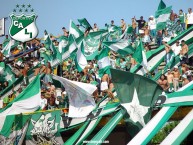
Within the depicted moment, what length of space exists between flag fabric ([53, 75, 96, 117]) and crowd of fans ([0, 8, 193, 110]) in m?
1.09

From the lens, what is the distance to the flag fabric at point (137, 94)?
13242mm

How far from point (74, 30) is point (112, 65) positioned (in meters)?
3.95

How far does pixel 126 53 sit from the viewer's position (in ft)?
67.8

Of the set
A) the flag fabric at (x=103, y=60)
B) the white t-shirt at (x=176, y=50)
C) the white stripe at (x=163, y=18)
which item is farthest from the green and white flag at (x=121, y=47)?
the white stripe at (x=163, y=18)

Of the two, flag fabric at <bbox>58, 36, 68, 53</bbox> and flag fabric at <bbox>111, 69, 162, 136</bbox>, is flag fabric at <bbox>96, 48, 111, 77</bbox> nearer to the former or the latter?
flag fabric at <bbox>58, 36, 68, 53</bbox>

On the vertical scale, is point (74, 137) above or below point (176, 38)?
below

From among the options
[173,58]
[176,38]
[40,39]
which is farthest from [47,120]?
[40,39]

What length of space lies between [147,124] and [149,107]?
20.6 inches

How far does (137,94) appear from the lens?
13.4 meters

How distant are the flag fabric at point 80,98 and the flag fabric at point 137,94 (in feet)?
5.21

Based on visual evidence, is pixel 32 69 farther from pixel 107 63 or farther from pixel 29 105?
pixel 29 105

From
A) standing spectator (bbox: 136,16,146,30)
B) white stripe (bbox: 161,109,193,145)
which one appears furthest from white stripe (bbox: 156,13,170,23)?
white stripe (bbox: 161,109,193,145)

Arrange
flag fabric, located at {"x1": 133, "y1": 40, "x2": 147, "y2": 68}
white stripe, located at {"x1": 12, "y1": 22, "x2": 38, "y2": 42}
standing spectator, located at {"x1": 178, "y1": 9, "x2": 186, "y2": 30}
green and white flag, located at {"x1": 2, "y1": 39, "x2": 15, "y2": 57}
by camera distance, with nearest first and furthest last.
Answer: flag fabric, located at {"x1": 133, "y1": 40, "x2": 147, "y2": 68}
standing spectator, located at {"x1": 178, "y1": 9, "x2": 186, "y2": 30}
white stripe, located at {"x1": 12, "y1": 22, "x2": 38, "y2": 42}
green and white flag, located at {"x1": 2, "y1": 39, "x2": 15, "y2": 57}

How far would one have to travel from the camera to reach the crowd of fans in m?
16.8
